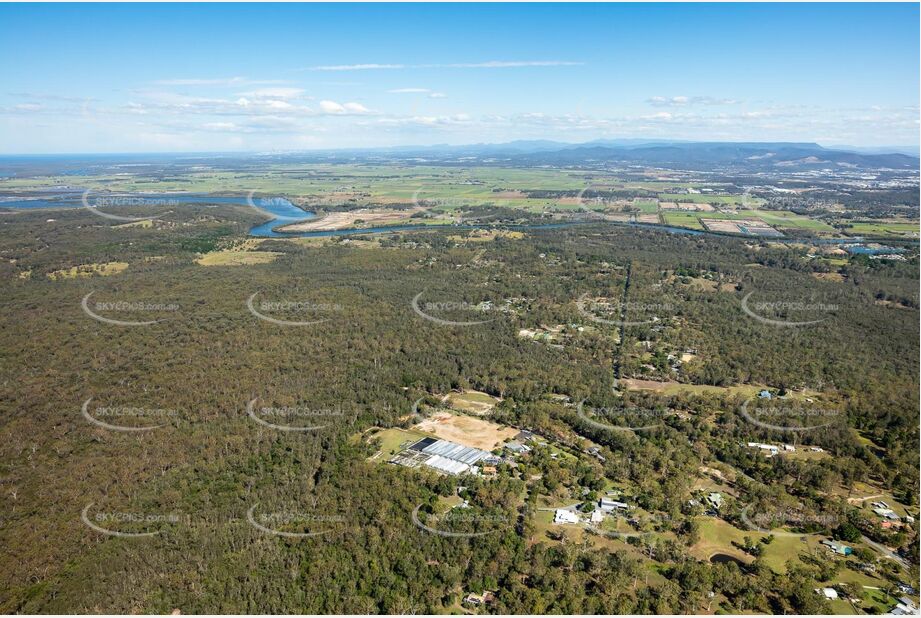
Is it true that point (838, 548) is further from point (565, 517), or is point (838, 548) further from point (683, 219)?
point (683, 219)

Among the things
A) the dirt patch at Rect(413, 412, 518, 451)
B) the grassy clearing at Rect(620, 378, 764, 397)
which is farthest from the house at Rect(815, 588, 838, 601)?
the grassy clearing at Rect(620, 378, 764, 397)

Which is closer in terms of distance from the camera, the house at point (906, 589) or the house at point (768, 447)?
the house at point (906, 589)

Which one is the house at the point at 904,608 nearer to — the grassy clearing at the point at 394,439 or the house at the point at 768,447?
the house at the point at 768,447

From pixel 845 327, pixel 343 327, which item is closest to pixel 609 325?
Answer: pixel 845 327

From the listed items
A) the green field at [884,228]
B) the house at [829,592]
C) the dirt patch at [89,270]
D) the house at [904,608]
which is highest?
the dirt patch at [89,270]

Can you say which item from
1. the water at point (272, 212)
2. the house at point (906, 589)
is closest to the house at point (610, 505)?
the house at point (906, 589)

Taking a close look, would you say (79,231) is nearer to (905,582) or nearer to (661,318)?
(661,318)
